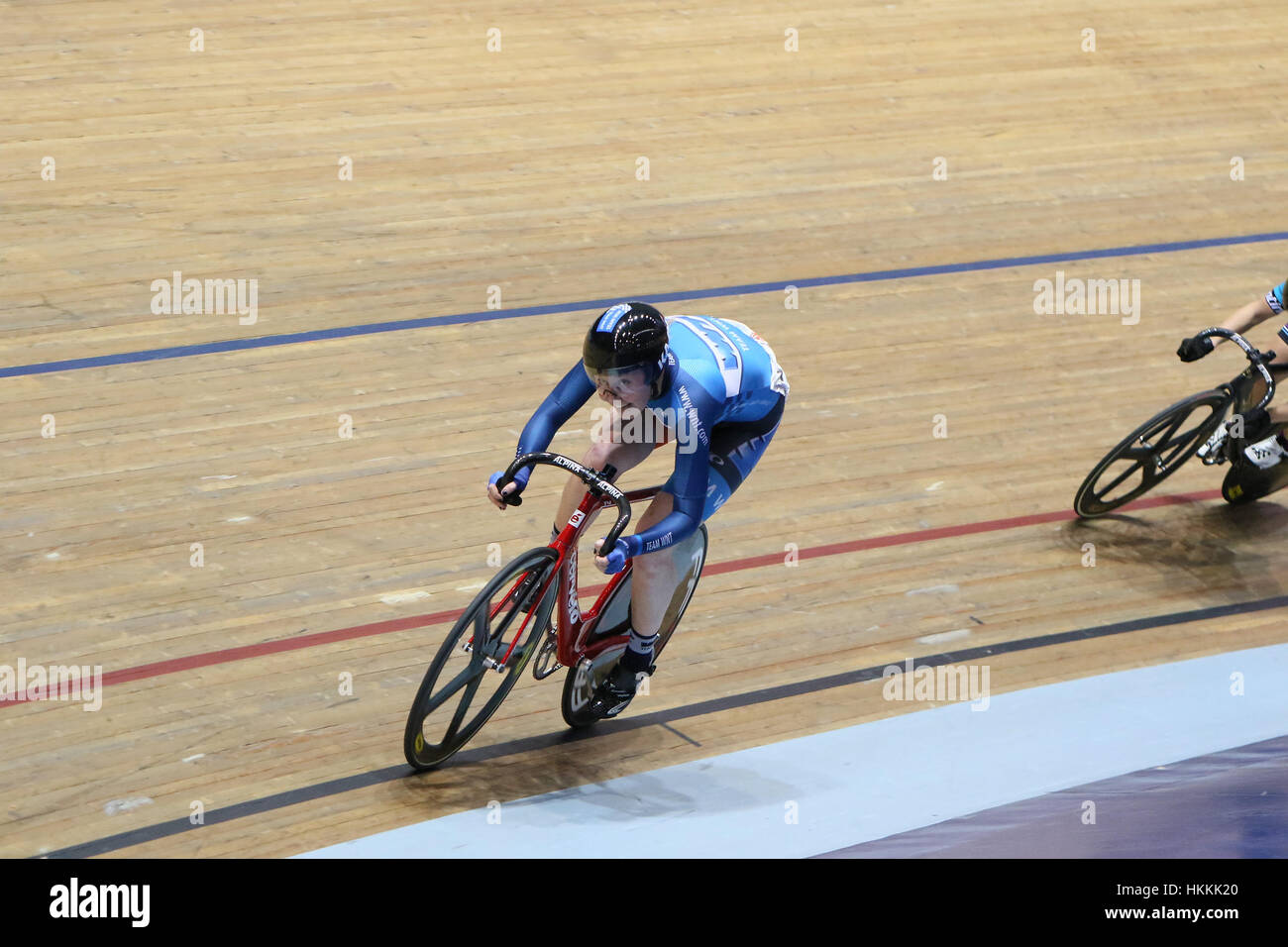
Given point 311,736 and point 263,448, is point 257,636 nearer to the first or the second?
point 311,736

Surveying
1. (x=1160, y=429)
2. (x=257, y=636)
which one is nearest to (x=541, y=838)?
(x=257, y=636)

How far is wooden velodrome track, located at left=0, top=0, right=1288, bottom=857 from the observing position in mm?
3357

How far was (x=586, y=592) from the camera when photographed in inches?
151

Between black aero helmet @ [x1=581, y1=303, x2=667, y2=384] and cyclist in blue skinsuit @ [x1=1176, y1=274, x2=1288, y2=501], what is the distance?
1.86m

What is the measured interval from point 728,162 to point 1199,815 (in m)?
4.30

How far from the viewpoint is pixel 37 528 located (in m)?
3.86

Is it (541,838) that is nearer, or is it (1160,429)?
(541,838)

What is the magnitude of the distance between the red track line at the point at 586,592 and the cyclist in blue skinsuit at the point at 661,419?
66 cm

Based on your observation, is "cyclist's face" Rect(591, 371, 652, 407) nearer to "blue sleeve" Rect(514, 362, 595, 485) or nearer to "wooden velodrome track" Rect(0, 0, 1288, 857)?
"blue sleeve" Rect(514, 362, 595, 485)

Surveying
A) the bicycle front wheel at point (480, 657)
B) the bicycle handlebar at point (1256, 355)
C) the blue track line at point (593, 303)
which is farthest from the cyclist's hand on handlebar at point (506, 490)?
the blue track line at point (593, 303)

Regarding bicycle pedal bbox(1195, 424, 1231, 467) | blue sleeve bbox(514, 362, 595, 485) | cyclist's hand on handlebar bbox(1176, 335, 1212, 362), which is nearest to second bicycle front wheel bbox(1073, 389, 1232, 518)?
bicycle pedal bbox(1195, 424, 1231, 467)

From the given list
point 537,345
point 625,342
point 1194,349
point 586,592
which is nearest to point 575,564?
point 625,342

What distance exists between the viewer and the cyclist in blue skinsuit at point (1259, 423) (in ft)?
13.4

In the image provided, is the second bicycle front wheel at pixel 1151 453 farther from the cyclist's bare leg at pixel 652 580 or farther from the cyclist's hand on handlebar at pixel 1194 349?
the cyclist's bare leg at pixel 652 580
